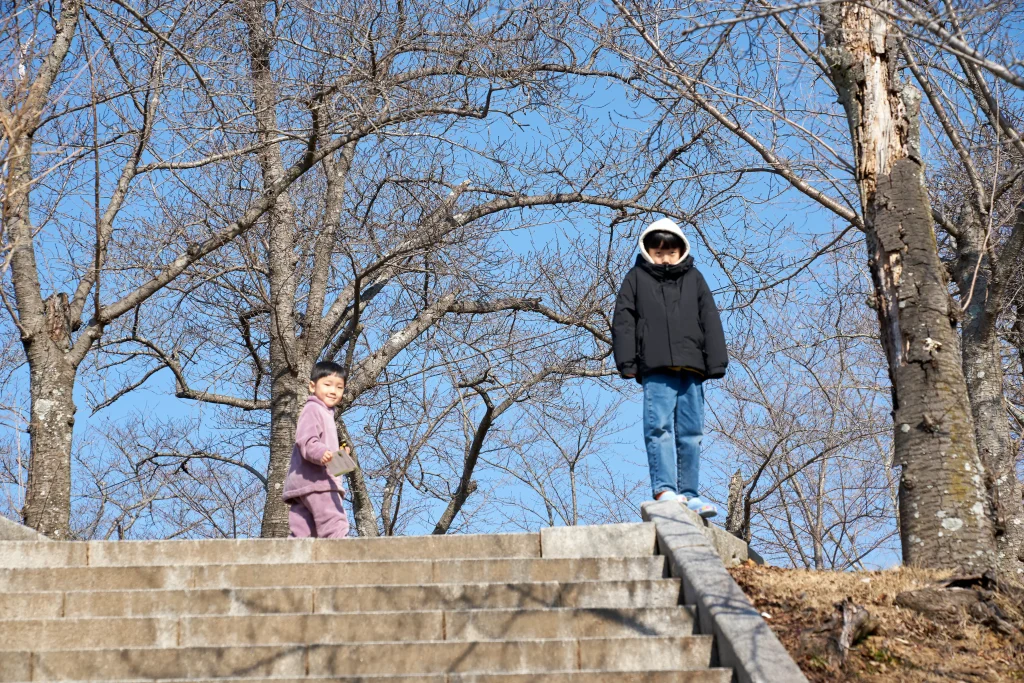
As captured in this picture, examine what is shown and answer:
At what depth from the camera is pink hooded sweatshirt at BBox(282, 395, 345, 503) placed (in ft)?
24.4

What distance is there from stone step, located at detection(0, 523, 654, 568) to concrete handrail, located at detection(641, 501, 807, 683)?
246 millimetres

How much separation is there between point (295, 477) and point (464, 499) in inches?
340

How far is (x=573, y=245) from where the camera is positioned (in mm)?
14422

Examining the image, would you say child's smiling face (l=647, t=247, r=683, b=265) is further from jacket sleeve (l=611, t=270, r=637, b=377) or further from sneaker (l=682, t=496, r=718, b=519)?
sneaker (l=682, t=496, r=718, b=519)

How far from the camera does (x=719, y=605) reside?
527cm

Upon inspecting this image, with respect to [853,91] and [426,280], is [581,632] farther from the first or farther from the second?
[426,280]

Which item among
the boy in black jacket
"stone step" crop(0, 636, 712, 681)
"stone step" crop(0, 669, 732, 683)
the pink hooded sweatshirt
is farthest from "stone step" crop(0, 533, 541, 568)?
"stone step" crop(0, 669, 732, 683)

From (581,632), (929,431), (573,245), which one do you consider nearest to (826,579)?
(929,431)

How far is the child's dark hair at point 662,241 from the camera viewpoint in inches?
296

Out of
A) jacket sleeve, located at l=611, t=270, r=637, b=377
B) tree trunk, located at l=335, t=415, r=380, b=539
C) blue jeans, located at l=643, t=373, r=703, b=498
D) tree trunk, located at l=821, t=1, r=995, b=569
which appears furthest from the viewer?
tree trunk, located at l=335, t=415, r=380, b=539

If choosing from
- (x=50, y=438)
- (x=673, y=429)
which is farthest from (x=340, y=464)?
(x=50, y=438)

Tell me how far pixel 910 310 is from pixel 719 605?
3.04 meters

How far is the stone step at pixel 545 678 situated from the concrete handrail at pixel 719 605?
0.53 ft

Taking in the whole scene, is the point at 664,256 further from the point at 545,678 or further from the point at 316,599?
the point at 545,678
